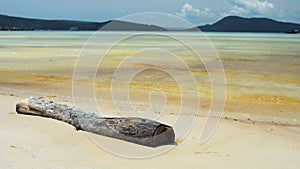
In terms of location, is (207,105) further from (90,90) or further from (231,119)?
(90,90)

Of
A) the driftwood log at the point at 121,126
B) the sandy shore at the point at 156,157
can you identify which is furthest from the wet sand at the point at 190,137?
the driftwood log at the point at 121,126

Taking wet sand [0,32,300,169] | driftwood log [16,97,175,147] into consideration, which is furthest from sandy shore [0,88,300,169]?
driftwood log [16,97,175,147]

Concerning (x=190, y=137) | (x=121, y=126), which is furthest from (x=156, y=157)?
(x=190, y=137)

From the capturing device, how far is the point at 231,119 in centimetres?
969

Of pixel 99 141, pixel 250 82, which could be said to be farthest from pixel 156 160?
pixel 250 82

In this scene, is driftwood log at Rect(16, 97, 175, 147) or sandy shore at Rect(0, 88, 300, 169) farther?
driftwood log at Rect(16, 97, 175, 147)

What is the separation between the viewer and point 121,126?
7.10 meters

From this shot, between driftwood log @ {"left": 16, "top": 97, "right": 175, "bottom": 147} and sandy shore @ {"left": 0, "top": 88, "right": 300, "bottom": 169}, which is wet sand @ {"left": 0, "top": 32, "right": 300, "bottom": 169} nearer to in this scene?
sandy shore @ {"left": 0, "top": 88, "right": 300, "bottom": 169}

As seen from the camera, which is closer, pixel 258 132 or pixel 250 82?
pixel 258 132

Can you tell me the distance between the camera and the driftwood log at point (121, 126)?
6.80 metres

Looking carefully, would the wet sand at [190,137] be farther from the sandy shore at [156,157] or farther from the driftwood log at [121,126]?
the driftwood log at [121,126]

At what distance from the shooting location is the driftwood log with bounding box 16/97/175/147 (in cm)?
680

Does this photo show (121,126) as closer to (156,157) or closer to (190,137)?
(156,157)

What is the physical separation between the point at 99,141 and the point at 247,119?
430 centimetres
